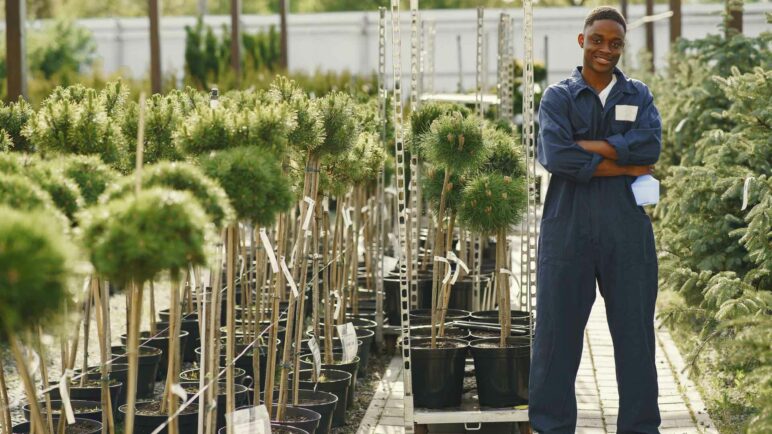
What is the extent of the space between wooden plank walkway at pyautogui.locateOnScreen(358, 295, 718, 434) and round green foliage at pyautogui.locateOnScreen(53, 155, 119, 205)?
2.27m

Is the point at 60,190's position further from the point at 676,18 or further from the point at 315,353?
the point at 676,18

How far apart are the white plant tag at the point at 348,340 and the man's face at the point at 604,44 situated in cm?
181

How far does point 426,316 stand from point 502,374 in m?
1.19

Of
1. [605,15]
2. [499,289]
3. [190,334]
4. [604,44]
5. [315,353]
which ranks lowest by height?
[190,334]

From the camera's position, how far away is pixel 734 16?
345 inches

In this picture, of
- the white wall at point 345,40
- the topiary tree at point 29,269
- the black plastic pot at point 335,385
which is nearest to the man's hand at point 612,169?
the black plastic pot at point 335,385

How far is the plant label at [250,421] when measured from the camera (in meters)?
3.54

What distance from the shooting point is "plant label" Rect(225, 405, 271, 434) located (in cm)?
354

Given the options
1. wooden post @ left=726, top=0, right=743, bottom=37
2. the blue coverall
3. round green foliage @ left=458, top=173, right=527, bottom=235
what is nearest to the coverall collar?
the blue coverall

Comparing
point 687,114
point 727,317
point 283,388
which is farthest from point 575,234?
point 687,114

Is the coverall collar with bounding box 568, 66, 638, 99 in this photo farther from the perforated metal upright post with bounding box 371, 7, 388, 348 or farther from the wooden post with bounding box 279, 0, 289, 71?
the wooden post with bounding box 279, 0, 289, 71

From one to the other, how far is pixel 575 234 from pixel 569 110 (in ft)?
1.56

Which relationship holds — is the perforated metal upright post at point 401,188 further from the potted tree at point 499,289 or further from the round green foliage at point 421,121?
the round green foliage at point 421,121

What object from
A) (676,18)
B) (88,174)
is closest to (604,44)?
(88,174)
